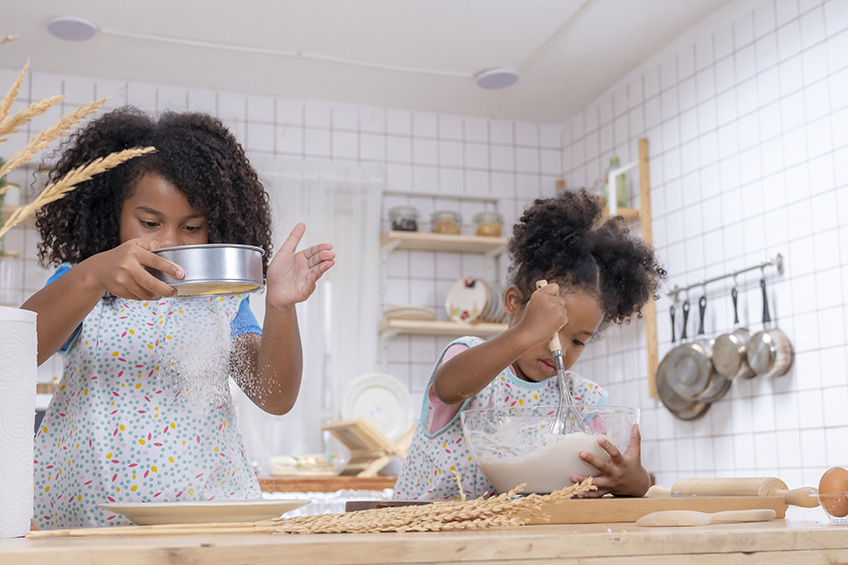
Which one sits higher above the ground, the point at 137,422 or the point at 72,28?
the point at 72,28

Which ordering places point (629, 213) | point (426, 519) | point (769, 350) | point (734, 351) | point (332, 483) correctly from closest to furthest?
point (426, 519)
point (769, 350)
point (734, 351)
point (332, 483)
point (629, 213)

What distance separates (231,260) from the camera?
3.10 feet

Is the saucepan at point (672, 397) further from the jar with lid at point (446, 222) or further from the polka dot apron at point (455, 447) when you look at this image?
the polka dot apron at point (455, 447)

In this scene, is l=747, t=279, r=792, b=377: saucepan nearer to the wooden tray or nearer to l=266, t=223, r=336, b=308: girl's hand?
the wooden tray

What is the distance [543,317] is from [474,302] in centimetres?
256

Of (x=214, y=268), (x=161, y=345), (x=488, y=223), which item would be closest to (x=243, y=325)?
(x=161, y=345)

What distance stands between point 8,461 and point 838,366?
2336 millimetres

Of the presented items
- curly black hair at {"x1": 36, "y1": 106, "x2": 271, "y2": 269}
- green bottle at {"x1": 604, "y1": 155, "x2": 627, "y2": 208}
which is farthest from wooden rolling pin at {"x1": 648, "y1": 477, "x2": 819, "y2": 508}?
green bottle at {"x1": 604, "y1": 155, "x2": 627, "y2": 208}

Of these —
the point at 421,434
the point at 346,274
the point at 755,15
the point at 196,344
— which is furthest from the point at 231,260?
the point at 346,274

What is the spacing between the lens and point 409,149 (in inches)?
156

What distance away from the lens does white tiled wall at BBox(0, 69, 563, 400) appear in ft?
12.1

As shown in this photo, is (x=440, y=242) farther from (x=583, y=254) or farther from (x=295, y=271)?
(x=295, y=271)

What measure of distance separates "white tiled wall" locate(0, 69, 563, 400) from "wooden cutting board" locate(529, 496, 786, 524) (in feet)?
9.37

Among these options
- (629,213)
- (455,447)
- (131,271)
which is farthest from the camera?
(629,213)
